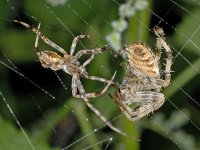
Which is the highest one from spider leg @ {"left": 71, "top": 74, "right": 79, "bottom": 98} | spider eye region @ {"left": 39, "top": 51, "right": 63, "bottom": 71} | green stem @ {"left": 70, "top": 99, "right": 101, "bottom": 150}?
spider eye region @ {"left": 39, "top": 51, "right": 63, "bottom": 71}

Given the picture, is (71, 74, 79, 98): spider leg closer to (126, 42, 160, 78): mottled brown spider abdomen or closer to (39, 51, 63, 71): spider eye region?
(39, 51, 63, 71): spider eye region

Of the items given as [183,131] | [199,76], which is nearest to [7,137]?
[183,131]

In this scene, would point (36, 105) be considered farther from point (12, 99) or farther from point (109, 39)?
point (109, 39)

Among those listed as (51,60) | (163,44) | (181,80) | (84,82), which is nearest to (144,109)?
(163,44)

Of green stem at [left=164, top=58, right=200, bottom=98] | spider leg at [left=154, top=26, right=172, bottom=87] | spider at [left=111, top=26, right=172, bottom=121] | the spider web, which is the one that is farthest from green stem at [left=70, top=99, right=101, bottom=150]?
spider leg at [left=154, top=26, right=172, bottom=87]

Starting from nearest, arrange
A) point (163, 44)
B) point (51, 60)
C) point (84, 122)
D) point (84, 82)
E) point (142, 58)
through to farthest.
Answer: point (142, 58) < point (163, 44) < point (51, 60) < point (84, 122) < point (84, 82)

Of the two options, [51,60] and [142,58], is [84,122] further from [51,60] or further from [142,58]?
[142,58]
